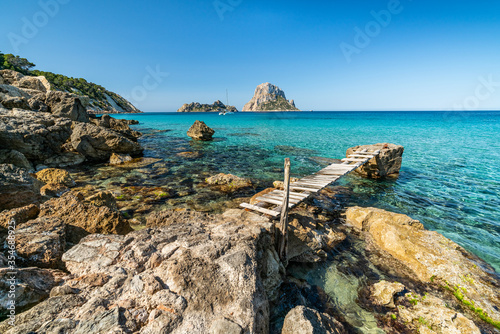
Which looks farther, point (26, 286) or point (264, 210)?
point (264, 210)

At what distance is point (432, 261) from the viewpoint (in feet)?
22.4

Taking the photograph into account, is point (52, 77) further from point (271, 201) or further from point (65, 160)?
point (271, 201)

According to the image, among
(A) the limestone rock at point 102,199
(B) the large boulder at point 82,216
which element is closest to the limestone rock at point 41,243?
(B) the large boulder at point 82,216

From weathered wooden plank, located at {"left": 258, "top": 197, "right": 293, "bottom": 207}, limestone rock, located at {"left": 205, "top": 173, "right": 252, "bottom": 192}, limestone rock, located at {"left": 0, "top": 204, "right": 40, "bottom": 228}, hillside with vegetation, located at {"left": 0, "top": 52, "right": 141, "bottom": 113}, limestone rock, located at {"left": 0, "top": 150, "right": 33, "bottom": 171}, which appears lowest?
limestone rock, located at {"left": 205, "top": 173, "right": 252, "bottom": 192}

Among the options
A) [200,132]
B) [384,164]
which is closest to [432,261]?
[384,164]

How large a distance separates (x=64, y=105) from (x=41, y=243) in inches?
979

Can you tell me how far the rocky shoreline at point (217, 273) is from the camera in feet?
11.5

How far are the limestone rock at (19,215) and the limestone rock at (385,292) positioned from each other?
10.1 meters

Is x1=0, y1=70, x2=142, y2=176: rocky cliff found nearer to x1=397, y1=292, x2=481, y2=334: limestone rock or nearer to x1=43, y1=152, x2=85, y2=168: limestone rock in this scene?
x1=43, y1=152, x2=85, y2=168: limestone rock

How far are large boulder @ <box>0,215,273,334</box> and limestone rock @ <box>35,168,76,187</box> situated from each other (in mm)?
9409

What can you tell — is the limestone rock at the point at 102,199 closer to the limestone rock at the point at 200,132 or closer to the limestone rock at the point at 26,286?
the limestone rock at the point at 26,286

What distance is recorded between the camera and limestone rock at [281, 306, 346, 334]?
3804mm

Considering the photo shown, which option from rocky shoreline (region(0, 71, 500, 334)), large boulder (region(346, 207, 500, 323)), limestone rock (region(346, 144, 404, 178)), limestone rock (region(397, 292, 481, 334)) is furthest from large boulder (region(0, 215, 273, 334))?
limestone rock (region(346, 144, 404, 178))

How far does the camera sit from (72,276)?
4.28m
